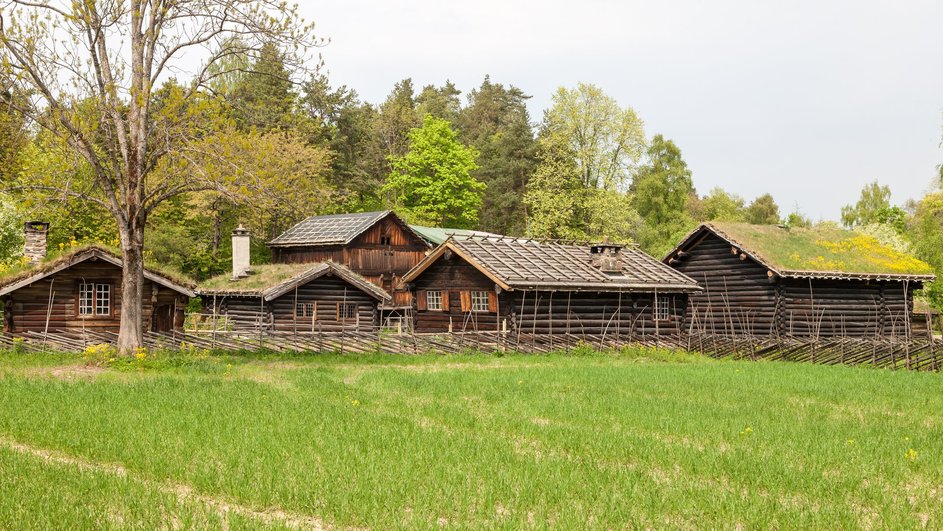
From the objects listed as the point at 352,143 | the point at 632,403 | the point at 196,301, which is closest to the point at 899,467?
the point at 632,403

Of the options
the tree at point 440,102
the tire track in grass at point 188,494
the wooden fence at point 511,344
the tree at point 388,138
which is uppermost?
the tree at point 440,102

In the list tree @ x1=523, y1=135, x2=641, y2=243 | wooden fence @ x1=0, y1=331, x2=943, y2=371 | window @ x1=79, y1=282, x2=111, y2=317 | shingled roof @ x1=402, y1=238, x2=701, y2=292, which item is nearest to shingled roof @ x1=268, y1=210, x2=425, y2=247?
tree @ x1=523, y1=135, x2=641, y2=243

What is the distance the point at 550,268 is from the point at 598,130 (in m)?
31.6

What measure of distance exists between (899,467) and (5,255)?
4741 centimetres

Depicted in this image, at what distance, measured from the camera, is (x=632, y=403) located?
59.6 feet

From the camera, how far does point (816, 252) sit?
4088 cm

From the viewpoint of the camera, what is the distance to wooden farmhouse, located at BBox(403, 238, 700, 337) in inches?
1388

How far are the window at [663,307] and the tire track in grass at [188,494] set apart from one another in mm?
30281

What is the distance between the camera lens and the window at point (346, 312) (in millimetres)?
42562

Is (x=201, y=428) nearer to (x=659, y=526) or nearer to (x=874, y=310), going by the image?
(x=659, y=526)

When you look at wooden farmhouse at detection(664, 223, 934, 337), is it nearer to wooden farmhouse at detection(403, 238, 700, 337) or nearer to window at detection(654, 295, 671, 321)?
window at detection(654, 295, 671, 321)

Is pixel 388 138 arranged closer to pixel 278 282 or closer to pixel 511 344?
pixel 278 282

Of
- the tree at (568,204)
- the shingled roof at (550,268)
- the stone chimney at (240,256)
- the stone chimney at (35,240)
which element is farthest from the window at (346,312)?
the tree at (568,204)

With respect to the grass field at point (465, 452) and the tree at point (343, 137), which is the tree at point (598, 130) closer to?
the tree at point (343, 137)
